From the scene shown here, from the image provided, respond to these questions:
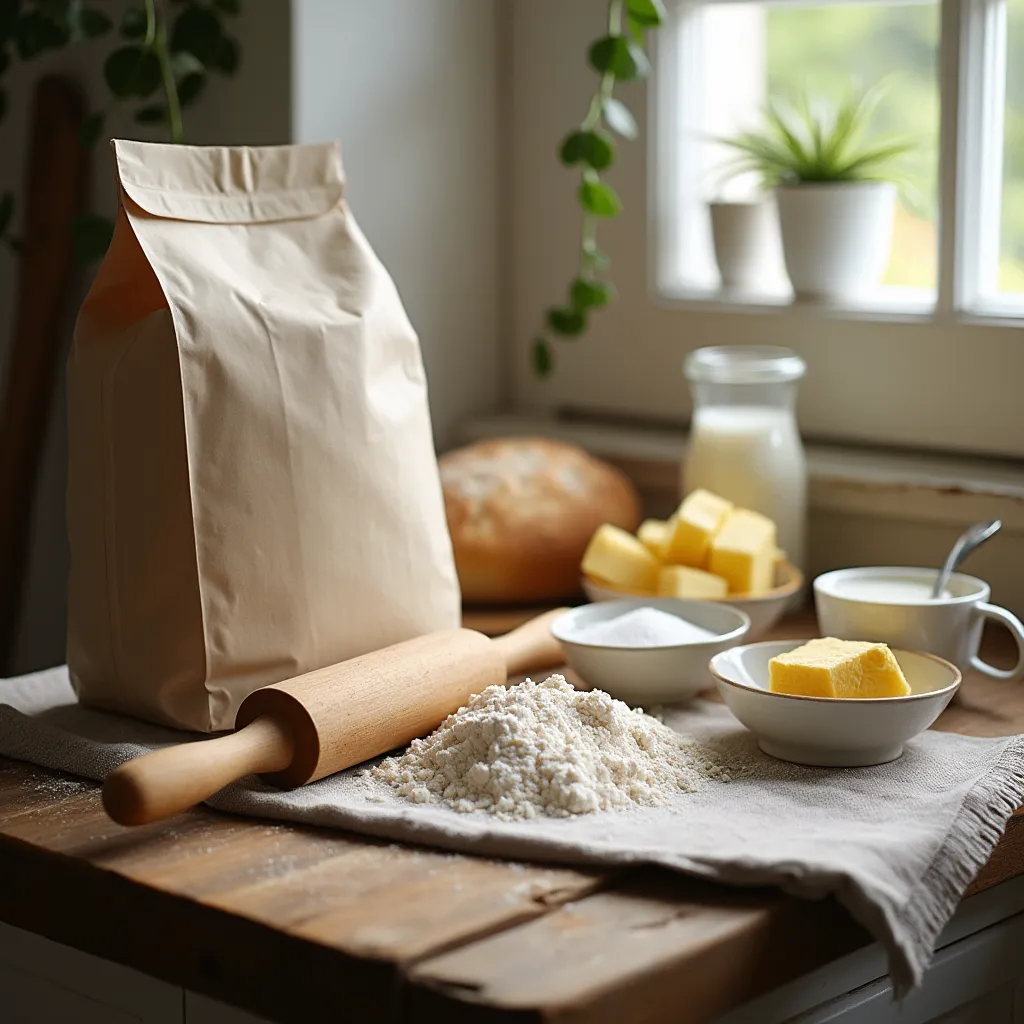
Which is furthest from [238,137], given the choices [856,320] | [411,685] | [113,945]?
[113,945]

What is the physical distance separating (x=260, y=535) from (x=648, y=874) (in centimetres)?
34

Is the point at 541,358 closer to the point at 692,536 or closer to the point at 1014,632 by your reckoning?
the point at 692,536

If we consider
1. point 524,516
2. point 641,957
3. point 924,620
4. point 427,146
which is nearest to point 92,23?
point 427,146

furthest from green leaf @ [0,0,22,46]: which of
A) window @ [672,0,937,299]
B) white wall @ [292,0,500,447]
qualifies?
window @ [672,0,937,299]

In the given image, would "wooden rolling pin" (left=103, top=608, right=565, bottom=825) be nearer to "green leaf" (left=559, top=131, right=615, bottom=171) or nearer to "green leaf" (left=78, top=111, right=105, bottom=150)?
"green leaf" (left=559, top=131, right=615, bottom=171)

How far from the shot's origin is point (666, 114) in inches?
56.8

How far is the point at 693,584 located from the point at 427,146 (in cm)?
59

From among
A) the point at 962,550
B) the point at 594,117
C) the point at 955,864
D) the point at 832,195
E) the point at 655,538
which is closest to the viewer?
the point at 955,864

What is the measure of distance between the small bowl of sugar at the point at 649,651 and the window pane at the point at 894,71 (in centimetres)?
47

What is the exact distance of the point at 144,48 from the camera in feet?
4.28

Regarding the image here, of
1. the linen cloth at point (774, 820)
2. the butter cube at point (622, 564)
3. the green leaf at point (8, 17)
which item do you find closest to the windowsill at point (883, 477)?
the butter cube at point (622, 564)

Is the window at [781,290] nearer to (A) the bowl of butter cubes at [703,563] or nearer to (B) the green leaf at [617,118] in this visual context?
(B) the green leaf at [617,118]

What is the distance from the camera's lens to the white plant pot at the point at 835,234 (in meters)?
1.30

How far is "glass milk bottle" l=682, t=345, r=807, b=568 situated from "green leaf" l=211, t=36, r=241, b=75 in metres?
0.51
